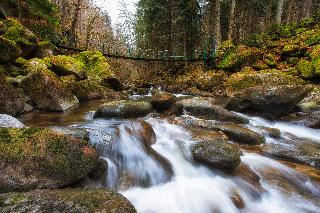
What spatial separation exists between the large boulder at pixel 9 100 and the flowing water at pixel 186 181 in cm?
259

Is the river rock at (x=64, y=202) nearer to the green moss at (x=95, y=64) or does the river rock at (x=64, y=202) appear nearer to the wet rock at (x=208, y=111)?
the wet rock at (x=208, y=111)

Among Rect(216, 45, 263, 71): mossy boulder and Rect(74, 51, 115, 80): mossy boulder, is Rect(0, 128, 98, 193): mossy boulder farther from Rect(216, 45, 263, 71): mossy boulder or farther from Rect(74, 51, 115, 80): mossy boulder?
Rect(216, 45, 263, 71): mossy boulder

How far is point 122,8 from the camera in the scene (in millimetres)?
38406

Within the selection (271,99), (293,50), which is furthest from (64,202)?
(293,50)

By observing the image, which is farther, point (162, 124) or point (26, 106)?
point (26, 106)

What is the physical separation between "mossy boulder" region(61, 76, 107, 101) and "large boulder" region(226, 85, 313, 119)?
5711 mm

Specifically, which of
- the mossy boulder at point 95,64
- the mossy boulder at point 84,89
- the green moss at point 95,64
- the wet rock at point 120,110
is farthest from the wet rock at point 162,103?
the green moss at point 95,64

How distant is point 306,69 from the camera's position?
14656 mm

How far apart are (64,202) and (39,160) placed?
39.4 inches

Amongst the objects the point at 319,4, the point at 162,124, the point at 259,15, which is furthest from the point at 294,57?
the point at 319,4

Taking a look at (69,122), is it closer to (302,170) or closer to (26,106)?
(26,106)

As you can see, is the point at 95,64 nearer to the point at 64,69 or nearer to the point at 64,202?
the point at 64,69

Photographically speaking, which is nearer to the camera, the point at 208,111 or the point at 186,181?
the point at 186,181

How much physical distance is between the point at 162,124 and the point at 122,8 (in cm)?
3231
